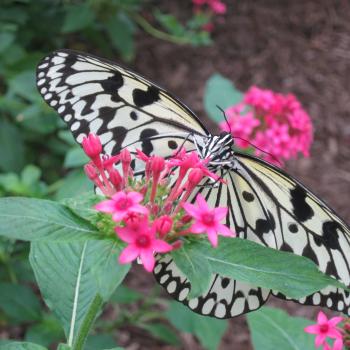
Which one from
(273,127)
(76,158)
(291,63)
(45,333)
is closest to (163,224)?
(76,158)

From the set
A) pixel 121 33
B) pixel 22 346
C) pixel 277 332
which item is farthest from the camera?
pixel 121 33

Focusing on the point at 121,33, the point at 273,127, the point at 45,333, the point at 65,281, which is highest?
the point at 121,33

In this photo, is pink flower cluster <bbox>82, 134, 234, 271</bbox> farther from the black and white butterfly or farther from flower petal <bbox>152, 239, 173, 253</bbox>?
the black and white butterfly

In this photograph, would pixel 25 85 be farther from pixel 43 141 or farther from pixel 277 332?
pixel 277 332

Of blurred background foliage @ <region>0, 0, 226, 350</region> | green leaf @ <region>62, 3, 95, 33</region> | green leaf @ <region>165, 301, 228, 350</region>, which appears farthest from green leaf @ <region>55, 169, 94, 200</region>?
green leaf @ <region>62, 3, 95, 33</region>

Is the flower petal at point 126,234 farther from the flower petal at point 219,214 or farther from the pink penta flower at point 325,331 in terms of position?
the pink penta flower at point 325,331

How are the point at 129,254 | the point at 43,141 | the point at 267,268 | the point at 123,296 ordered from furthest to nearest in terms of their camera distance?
1. the point at 43,141
2. the point at 123,296
3. the point at 267,268
4. the point at 129,254

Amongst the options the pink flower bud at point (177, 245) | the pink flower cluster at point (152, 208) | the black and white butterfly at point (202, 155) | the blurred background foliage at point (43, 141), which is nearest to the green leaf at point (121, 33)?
the blurred background foliage at point (43, 141)
